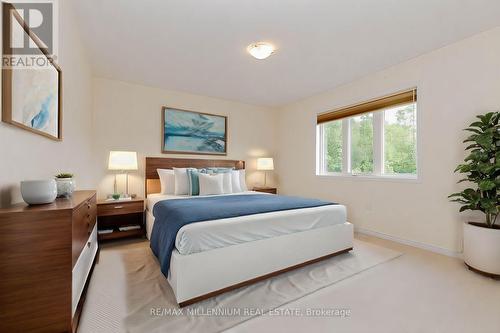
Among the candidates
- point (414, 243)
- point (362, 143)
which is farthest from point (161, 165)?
point (414, 243)

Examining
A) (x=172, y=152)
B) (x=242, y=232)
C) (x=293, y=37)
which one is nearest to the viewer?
(x=242, y=232)

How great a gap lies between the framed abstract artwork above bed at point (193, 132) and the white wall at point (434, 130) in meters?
2.38

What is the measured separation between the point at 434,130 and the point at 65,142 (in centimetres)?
399

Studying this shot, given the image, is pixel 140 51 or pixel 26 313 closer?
pixel 26 313

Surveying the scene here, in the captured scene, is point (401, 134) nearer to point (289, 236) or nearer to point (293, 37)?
point (293, 37)

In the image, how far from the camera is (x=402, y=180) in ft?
10.0

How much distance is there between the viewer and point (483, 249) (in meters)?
2.10

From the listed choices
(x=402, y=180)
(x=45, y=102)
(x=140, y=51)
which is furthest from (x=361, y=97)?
(x=45, y=102)

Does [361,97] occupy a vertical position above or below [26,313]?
above

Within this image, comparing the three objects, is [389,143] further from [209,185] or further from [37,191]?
[37,191]

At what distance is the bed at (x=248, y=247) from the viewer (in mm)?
1722

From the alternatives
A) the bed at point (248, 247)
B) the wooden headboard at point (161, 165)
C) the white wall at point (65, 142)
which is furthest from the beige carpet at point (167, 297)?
the wooden headboard at point (161, 165)

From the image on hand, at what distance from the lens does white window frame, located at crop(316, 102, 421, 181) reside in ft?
10.1

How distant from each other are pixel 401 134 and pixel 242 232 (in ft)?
8.97
